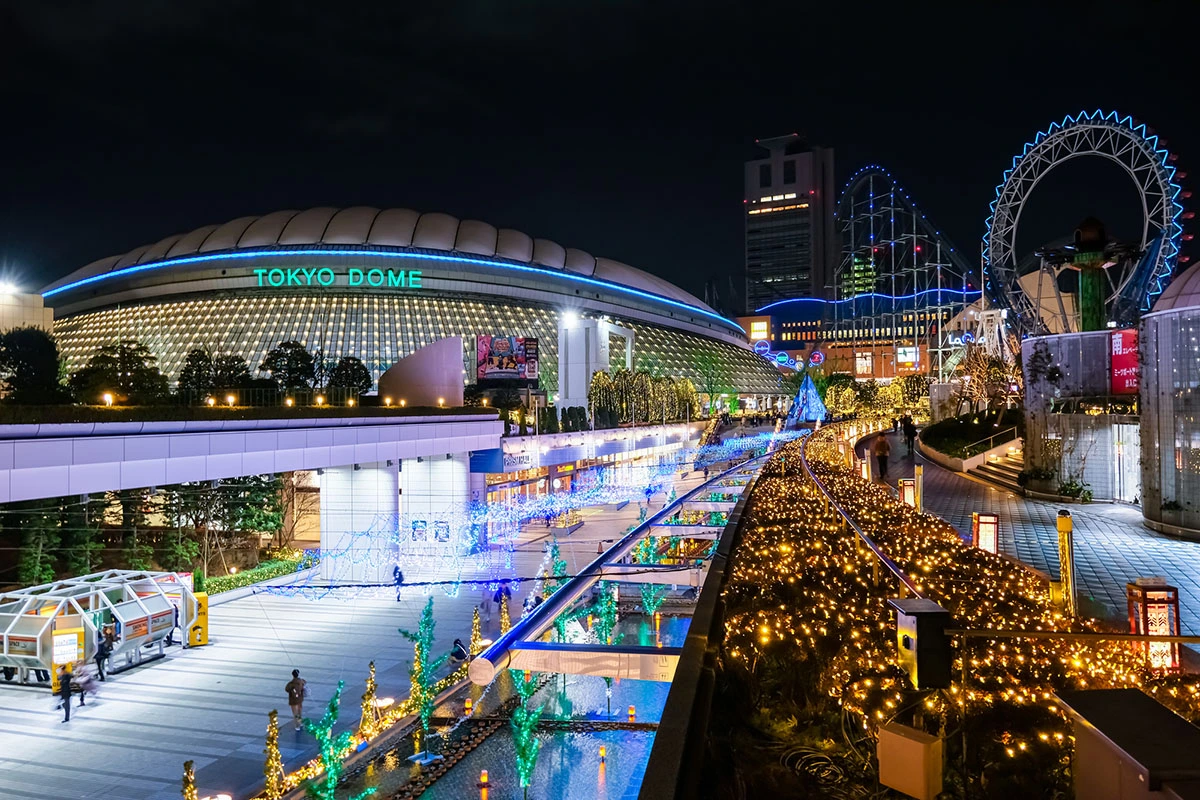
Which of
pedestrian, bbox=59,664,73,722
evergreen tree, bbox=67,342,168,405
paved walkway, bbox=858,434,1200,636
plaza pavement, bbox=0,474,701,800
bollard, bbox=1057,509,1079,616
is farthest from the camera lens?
evergreen tree, bbox=67,342,168,405

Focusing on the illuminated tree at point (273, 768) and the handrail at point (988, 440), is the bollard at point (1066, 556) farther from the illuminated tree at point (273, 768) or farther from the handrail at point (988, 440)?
the handrail at point (988, 440)

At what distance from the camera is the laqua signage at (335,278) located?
61375 mm

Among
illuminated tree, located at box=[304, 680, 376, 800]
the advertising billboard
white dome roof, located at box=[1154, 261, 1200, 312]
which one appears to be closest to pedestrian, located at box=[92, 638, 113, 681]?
illuminated tree, located at box=[304, 680, 376, 800]

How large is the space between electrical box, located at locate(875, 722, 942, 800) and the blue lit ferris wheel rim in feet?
128

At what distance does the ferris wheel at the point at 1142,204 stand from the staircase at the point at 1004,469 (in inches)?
441

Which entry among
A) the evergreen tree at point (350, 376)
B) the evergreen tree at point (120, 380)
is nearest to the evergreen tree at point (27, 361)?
the evergreen tree at point (120, 380)

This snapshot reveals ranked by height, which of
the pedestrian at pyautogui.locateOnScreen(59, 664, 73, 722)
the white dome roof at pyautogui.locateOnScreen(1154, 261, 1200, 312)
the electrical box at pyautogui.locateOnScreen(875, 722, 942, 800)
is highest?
the white dome roof at pyautogui.locateOnScreen(1154, 261, 1200, 312)

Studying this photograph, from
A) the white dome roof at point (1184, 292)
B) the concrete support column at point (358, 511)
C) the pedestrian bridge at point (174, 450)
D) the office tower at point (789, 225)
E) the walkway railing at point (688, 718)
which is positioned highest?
the office tower at point (789, 225)

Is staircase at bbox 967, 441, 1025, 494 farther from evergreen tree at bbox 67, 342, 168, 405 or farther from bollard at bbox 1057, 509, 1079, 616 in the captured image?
evergreen tree at bbox 67, 342, 168, 405

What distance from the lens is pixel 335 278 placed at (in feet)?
203

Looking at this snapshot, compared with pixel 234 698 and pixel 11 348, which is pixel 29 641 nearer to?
pixel 234 698

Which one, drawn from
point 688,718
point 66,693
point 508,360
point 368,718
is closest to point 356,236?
point 508,360

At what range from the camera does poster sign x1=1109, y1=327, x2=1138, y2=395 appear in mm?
24484

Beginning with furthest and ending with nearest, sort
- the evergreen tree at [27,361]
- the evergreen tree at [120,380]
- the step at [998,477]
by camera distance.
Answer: the evergreen tree at [120,380] < the evergreen tree at [27,361] < the step at [998,477]
